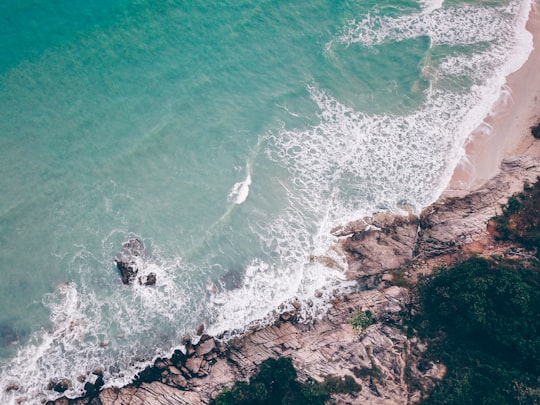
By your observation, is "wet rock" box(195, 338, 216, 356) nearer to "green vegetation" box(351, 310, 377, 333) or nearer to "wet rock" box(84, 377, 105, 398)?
"wet rock" box(84, 377, 105, 398)

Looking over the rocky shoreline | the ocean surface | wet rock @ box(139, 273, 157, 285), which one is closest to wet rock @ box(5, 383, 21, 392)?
the ocean surface

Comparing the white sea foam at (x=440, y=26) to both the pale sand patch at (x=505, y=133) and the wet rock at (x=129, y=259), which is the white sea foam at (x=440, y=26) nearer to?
the pale sand patch at (x=505, y=133)

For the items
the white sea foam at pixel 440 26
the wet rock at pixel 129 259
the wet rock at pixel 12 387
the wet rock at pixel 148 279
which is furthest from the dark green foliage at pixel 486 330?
the wet rock at pixel 12 387

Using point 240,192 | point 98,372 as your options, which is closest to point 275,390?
point 98,372

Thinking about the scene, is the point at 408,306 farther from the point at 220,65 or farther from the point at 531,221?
the point at 220,65

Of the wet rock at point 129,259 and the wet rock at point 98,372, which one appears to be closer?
the wet rock at point 98,372

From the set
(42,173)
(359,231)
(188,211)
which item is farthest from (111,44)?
(359,231)

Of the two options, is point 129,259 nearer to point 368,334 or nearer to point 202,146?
point 202,146
